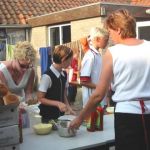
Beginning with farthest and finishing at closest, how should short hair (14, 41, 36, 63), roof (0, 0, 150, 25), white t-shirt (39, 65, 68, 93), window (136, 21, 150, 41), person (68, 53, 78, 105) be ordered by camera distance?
roof (0, 0, 150, 25), window (136, 21, 150, 41), person (68, 53, 78, 105), white t-shirt (39, 65, 68, 93), short hair (14, 41, 36, 63)

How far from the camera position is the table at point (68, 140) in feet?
8.88

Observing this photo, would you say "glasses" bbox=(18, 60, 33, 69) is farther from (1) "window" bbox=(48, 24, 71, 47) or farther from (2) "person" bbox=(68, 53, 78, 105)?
(1) "window" bbox=(48, 24, 71, 47)

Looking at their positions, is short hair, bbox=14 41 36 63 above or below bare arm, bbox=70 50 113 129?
above

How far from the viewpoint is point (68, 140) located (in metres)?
2.87

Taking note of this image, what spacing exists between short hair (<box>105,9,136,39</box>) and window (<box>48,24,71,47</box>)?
948 cm

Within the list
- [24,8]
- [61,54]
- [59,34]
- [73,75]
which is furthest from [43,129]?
[24,8]

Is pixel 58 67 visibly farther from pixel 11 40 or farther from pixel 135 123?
pixel 11 40

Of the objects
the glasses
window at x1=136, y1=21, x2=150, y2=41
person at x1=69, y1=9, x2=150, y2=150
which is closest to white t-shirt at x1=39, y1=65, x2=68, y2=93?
the glasses

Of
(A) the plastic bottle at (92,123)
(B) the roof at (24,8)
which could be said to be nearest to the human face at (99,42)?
(A) the plastic bottle at (92,123)

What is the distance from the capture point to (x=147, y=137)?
239 centimetres

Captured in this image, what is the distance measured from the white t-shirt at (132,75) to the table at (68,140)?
518 millimetres

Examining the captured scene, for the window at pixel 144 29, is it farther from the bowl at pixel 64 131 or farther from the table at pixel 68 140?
the bowl at pixel 64 131

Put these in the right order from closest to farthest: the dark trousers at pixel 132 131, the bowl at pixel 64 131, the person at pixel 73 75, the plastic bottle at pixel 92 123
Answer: the dark trousers at pixel 132 131
the bowl at pixel 64 131
the plastic bottle at pixel 92 123
the person at pixel 73 75

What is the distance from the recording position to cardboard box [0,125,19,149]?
2393mm
